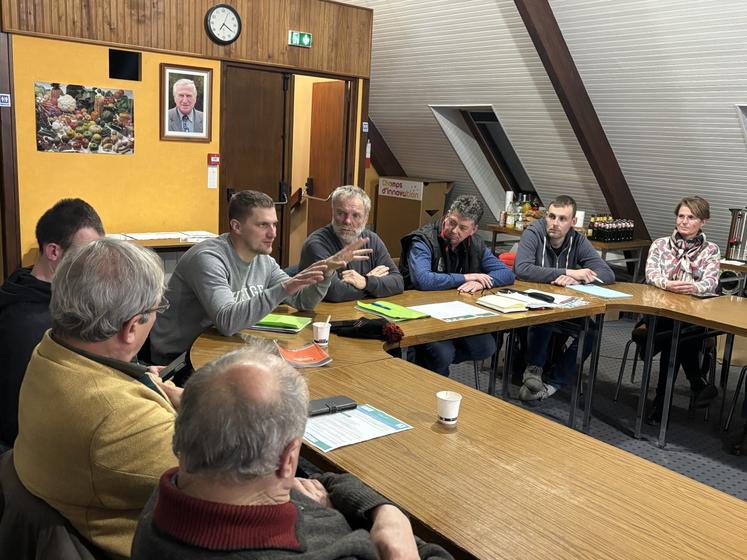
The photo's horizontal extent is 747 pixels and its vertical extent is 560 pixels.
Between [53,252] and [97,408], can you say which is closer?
[97,408]

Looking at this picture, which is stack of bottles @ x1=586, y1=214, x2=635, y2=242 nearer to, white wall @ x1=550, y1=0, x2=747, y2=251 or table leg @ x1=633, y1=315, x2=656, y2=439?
white wall @ x1=550, y1=0, x2=747, y2=251

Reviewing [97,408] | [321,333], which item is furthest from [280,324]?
[97,408]

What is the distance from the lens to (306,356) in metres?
2.42

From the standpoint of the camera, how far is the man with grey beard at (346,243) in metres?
3.33

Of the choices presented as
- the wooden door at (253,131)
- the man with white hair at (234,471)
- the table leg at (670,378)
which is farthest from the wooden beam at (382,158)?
the man with white hair at (234,471)

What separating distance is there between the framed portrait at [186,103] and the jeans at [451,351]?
277 cm

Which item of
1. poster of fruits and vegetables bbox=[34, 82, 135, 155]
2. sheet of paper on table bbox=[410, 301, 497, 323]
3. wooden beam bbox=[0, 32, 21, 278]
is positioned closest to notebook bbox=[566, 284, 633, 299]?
sheet of paper on table bbox=[410, 301, 497, 323]

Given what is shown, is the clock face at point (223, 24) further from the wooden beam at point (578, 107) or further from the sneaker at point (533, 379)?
the sneaker at point (533, 379)

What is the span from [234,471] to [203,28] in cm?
481

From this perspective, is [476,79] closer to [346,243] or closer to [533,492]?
[346,243]

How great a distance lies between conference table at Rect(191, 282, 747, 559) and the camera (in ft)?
4.58

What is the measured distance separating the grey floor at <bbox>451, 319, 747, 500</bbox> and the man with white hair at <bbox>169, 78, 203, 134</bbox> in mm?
2709

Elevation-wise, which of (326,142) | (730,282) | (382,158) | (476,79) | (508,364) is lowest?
(508,364)

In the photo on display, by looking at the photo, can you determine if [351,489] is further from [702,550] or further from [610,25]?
[610,25]
